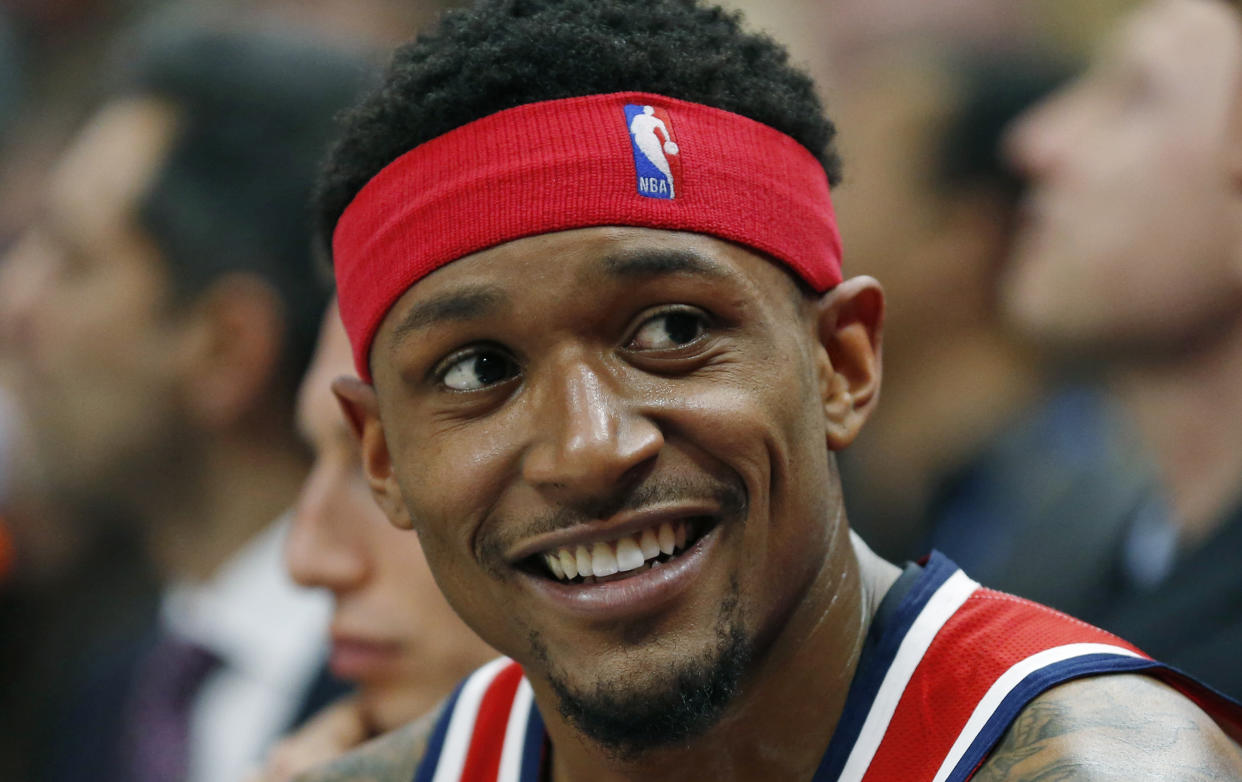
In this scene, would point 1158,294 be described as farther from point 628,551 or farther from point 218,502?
point 218,502

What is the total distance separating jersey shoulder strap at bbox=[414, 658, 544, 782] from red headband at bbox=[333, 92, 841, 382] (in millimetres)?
847

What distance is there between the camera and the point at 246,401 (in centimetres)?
502

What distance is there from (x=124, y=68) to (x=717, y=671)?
4678 millimetres

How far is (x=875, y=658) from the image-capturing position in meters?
2.24

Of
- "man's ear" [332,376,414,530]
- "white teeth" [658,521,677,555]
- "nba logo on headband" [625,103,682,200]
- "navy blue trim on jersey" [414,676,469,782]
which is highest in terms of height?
"nba logo on headband" [625,103,682,200]

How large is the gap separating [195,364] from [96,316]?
1.54 ft

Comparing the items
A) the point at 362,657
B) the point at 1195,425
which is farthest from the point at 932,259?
the point at 362,657

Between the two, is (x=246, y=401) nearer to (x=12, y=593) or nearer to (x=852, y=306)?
(x=12, y=593)

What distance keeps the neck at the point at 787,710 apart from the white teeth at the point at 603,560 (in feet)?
1.03

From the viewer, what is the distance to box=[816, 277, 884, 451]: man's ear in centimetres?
232

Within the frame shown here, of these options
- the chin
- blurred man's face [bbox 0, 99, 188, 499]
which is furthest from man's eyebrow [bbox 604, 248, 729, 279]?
blurred man's face [bbox 0, 99, 188, 499]

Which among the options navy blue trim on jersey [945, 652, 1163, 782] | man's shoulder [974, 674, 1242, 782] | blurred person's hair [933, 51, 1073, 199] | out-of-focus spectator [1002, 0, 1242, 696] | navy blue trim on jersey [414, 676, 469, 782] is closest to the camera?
man's shoulder [974, 674, 1242, 782]

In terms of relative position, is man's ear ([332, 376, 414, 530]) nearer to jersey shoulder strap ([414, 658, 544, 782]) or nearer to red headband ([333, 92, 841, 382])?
red headband ([333, 92, 841, 382])

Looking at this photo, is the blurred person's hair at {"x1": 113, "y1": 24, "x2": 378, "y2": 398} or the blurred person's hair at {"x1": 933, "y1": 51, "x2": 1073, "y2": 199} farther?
the blurred person's hair at {"x1": 113, "y1": 24, "x2": 378, "y2": 398}
